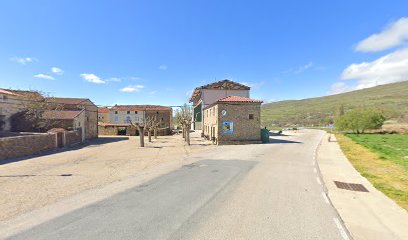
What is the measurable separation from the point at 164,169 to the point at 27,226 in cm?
893

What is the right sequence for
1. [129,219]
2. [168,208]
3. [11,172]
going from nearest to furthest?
[129,219]
[168,208]
[11,172]

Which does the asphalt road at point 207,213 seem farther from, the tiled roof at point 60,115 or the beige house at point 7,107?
the beige house at point 7,107

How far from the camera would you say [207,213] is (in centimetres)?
764

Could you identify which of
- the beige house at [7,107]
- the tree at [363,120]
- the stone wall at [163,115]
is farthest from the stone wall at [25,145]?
the tree at [363,120]

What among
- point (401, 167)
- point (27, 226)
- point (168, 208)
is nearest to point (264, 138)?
point (401, 167)

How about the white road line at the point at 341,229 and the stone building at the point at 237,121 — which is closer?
the white road line at the point at 341,229

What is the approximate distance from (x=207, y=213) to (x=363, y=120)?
62.5 m

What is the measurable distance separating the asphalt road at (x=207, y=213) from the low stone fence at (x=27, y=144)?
52.3 feet

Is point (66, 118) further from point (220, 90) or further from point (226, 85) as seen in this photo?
point (226, 85)

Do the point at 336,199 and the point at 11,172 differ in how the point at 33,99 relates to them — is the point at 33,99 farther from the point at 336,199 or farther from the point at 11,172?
the point at 336,199

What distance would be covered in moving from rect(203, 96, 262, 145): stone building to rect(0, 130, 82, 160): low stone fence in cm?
1877

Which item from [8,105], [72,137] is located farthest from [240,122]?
[8,105]

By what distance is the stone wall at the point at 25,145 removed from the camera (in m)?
20.0

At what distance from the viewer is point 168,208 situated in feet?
26.8
